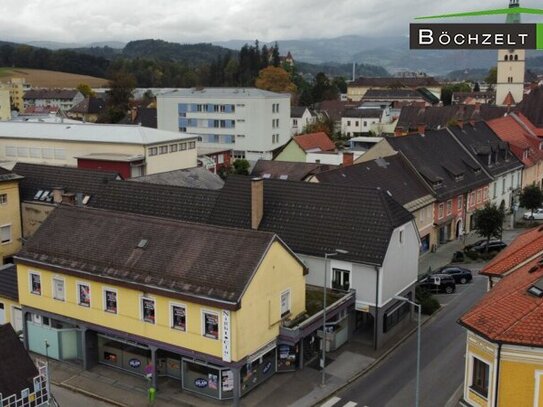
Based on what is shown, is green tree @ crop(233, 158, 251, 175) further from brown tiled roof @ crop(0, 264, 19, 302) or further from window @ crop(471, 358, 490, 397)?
window @ crop(471, 358, 490, 397)

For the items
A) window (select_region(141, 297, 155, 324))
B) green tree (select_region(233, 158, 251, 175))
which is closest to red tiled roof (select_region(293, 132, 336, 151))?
green tree (select_region(233, 158, 251, 175))

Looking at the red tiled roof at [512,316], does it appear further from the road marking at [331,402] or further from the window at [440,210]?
the window at [440,210]

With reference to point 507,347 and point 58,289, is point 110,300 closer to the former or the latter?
point 58,289

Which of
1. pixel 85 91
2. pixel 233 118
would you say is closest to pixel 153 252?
pixel 233 118

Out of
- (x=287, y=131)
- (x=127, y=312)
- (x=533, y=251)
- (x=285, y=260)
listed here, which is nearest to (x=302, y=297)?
(x=285, y=260)

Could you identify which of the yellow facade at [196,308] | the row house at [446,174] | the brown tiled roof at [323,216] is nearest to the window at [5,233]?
the yellow facade at [196,308]
